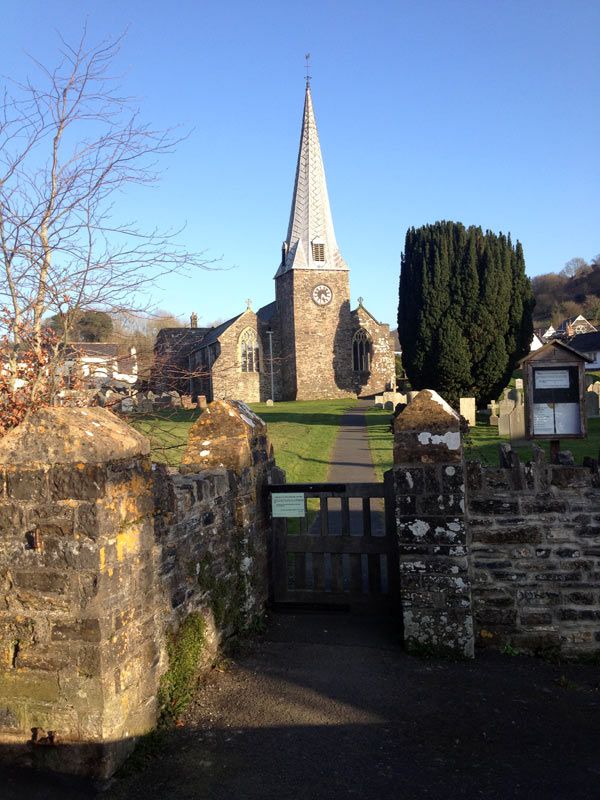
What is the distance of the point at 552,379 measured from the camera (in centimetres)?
870

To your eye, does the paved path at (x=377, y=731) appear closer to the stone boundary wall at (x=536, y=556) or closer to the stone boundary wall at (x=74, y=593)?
the stone boundary wall at (x=536, y=556)

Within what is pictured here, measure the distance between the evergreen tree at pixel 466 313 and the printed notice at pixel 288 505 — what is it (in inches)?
820

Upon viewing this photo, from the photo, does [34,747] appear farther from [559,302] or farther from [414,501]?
[559,302]

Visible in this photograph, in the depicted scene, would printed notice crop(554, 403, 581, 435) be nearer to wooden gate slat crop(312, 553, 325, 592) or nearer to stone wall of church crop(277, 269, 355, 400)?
wooden gate slat crop(312, 553, 325, 592)

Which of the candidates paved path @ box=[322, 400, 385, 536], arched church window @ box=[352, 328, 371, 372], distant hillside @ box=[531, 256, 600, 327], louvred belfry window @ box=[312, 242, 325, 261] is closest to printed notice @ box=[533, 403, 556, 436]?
paved path @ box=[322, 400, 385, 536]

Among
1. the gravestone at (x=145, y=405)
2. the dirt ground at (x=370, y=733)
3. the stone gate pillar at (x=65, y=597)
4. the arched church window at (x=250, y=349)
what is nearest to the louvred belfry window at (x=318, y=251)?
the arched church window at (x=250, y=349)

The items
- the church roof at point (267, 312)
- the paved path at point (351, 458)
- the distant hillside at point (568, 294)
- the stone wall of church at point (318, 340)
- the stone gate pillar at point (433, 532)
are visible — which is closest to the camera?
the stone gate pillar at point (433, 532)

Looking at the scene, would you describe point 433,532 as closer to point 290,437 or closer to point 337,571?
point 337,571

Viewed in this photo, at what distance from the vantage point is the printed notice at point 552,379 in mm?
8664

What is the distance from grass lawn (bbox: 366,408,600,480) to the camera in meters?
14.2

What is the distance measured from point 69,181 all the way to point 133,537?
3.66 m

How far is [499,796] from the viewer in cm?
342

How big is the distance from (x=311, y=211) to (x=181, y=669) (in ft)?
166

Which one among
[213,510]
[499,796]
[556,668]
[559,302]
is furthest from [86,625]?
[559,302]
